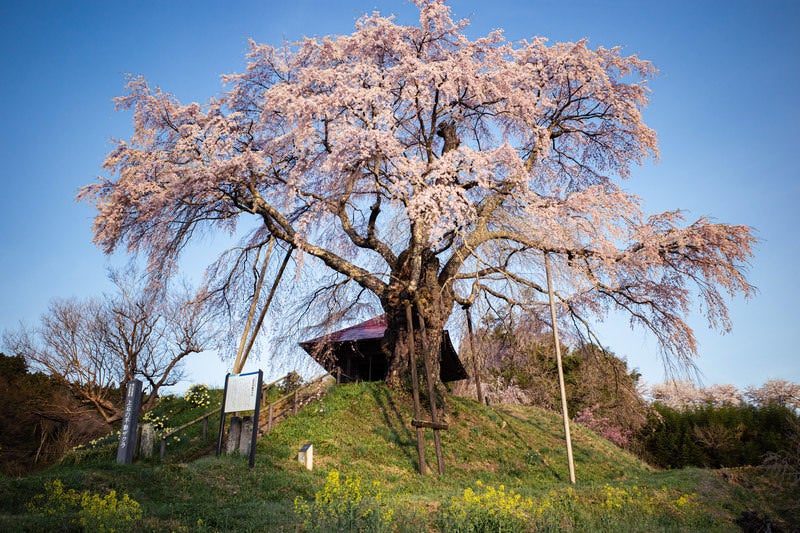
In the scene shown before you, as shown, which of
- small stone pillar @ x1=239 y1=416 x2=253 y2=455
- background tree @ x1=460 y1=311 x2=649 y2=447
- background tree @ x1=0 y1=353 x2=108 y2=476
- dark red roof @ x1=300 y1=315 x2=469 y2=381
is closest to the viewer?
small stone pillar @ x1=239 y1=416 x2=253 y2=455

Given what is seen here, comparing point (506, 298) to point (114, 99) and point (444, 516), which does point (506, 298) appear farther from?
point (114, 99)

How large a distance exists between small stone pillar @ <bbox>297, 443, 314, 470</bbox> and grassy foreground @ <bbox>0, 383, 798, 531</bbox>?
0.20 metres

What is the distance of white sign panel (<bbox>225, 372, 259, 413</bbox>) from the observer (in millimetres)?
13727

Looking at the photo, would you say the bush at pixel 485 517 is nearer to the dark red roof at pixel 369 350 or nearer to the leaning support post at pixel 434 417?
the leaning support post at pixel 434 417

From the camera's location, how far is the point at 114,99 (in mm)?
18156

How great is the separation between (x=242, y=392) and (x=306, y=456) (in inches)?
89.8

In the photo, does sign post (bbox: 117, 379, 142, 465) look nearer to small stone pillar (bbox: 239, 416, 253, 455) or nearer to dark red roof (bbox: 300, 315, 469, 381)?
small stone pillar (bbox: 239, 416, 253, 455)

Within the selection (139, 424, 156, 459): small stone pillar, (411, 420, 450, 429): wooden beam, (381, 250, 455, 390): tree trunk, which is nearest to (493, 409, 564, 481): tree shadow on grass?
(381, 250, 455, 390): tree trunk

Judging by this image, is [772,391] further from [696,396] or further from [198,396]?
[198,396]

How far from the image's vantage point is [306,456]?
13.8 m

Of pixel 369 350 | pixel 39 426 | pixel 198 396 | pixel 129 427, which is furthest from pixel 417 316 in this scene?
pixel 39 426

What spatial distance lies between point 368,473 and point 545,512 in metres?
6.07

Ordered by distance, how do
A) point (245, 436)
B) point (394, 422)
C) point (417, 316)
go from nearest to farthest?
point (245, 436), point (394, 422), point (417, 316)

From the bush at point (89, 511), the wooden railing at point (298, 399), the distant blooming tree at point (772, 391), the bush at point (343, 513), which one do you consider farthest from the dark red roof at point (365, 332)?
the distant blooming tree at point (772, 391)
